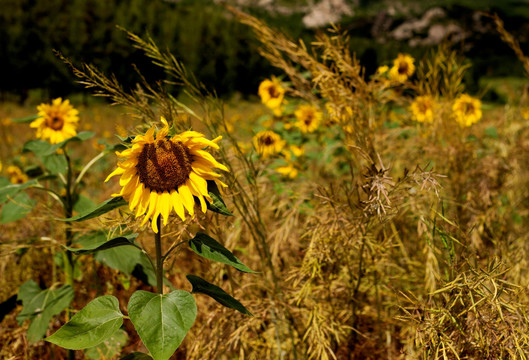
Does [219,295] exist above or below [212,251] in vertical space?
below

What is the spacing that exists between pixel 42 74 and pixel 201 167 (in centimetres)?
1742

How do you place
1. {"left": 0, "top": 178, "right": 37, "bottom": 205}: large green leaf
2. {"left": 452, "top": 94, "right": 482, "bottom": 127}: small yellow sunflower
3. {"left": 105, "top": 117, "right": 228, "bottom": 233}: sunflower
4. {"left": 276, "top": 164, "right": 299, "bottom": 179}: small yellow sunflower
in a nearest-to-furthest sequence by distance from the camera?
{"left": 105, "top": 117, "right": 228, "bottom": 233}: sunflower, {"left": 0, "top": 178, "right": 37, "bottom": 205}: large green leaf, {"left": 276, "top": 164, "right": 299, "bottom": 179}: small yellow sunflower, {"left": 452, "top": 94, "right": 482, "bottom": 127}: small yellow sunflower

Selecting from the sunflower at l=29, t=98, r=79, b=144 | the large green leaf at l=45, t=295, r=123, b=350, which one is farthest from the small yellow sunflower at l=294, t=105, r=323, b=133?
the large green leaf at l=45, t=295, r=123, b=350

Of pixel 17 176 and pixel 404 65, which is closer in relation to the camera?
pixel 404 65

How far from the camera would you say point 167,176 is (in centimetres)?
92

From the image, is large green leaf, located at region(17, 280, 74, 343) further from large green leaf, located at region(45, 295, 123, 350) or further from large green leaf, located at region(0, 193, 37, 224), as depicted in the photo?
large green leaf, located at region(45, 295, 123, 350)

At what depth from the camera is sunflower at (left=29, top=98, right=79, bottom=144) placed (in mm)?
1882

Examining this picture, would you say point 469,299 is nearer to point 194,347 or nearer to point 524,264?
point 524,264

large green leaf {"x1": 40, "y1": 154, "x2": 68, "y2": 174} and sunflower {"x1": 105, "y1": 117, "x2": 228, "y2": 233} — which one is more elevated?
sunflower {"x1": 105, "y1": 117, "x2": 228, "y2": 233}

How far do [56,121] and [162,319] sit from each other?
1471 millimetres

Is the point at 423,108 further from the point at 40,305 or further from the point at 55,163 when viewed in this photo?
the point at 40,305

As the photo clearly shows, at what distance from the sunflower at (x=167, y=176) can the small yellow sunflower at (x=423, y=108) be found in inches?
66.3

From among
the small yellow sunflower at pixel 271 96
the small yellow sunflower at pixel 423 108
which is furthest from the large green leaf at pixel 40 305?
the small yellow sunflower at pixel 423 108

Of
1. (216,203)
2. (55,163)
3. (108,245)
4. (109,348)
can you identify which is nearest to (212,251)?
(216,203)
